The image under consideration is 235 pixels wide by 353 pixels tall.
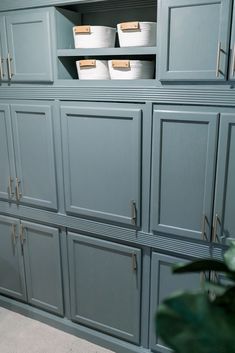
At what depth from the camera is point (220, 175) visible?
1.59m

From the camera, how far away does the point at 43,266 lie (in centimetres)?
232

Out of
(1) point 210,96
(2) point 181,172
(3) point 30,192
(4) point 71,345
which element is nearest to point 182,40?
(1) point 210,96

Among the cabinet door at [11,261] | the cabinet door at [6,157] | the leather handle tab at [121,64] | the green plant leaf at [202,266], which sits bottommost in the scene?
the cabinet door at [11,261]

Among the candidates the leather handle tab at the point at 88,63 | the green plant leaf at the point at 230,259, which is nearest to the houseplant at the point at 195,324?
the green plant leaf at the point at 230,259

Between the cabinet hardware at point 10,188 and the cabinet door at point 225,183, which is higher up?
the cabinet door at point 225,183

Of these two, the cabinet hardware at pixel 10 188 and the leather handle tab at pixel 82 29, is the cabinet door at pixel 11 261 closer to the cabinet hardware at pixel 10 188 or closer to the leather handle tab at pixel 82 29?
the cabinet hardware at pixel 10 188

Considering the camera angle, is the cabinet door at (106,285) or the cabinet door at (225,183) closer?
the cabinet door at (225,183)

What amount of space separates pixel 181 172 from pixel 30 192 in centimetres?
103

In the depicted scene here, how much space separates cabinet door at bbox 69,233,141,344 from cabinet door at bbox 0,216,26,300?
442 millimetres

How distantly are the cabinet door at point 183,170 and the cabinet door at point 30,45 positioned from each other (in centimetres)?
73

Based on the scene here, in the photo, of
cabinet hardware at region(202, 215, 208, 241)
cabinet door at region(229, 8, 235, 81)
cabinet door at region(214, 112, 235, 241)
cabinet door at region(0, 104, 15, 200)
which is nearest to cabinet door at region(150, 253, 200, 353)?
cabinet hardware at region(202, 215, 208, 241)

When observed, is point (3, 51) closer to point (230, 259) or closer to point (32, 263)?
point (32, 263)

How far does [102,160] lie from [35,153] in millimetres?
478

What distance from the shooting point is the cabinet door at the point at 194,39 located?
4.70ft
